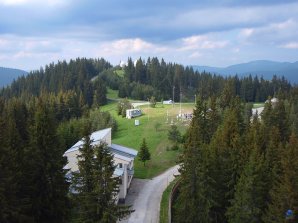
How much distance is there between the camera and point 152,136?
2995 inches

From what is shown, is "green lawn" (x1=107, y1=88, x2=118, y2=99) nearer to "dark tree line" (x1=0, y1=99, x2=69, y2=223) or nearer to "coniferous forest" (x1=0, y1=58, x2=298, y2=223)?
"coniferous forest" (x1=0, y1=58, x2=298, y2=223)

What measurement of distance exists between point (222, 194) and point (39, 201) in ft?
61.6

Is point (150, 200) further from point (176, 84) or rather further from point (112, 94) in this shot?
point (176, 84)

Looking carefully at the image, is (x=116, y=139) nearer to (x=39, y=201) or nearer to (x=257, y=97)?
(x=39, y=201)

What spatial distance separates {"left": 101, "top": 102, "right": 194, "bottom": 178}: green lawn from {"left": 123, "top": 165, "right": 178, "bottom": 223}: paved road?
2.67 m

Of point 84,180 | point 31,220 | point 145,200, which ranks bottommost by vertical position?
point 145,200

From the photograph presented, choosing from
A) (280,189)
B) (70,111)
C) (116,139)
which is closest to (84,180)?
(280,189)

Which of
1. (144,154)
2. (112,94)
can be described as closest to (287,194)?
(144,154)

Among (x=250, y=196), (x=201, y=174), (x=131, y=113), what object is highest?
(x=131, y=113)

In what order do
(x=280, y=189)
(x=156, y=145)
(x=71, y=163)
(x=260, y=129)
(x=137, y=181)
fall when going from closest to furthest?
(x=280, y=189) < (x=260, y=129) < (x=71, y=163) < (x=137, y=181) < (x=156, y=145)

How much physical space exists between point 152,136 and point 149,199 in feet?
107

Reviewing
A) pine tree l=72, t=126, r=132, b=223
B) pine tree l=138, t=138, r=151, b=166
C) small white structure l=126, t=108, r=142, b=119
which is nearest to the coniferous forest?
pine tree l=72, t=126, r=132, b=223

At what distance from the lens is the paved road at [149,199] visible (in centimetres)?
3804

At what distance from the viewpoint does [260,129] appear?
43188 millimetres
